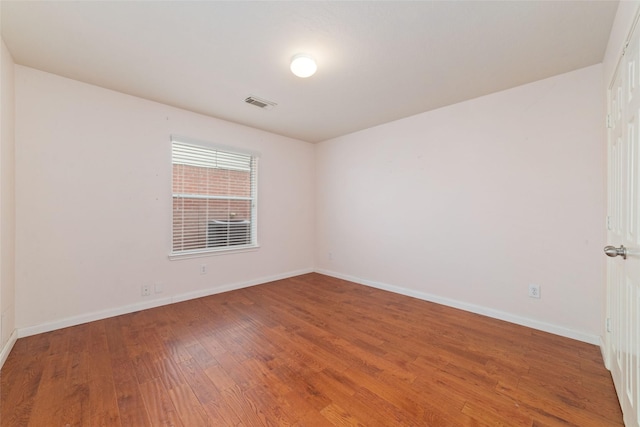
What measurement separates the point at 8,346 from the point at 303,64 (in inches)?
133

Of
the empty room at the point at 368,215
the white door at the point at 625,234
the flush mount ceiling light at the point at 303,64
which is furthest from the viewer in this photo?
the flush mount ceiling light at the point at 303,64

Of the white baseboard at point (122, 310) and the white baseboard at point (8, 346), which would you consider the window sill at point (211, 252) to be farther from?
the white baseboard at point (8, 346)

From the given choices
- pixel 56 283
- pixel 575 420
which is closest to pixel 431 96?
pixel 575 420

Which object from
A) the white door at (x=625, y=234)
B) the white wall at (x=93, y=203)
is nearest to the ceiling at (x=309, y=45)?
the white wall at (x=93, y=203)

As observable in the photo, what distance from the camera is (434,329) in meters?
2.55

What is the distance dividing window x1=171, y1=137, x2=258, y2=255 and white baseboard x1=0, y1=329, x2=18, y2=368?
4.67ft

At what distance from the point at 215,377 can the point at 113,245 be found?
80.5 inches

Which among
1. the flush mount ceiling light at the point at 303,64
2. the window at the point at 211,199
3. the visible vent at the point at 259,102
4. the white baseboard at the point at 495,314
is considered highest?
the visible vent at the point at 259,102

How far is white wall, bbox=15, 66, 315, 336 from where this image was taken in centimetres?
241

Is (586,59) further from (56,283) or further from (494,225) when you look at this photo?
(56,283)

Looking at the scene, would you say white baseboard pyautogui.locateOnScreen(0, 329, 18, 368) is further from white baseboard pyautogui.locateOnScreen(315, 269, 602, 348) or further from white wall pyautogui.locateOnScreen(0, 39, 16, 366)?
white baseboard pyautogui.locateOnScreen(315, 269, 602, 348)

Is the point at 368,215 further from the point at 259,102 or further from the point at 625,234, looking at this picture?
the point at 625,234

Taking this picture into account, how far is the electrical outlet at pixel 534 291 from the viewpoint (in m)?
2.55

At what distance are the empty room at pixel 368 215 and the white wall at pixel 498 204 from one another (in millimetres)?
20
